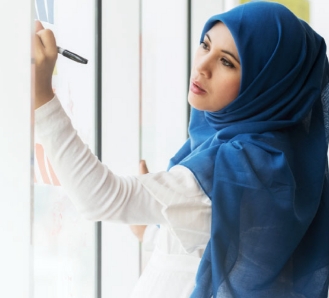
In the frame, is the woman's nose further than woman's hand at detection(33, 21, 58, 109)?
Yes

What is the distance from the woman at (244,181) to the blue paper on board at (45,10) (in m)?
0.33

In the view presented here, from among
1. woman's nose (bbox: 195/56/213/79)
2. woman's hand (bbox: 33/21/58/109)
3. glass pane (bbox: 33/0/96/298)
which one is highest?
woman's hand (bbox: 33/21/58/109)

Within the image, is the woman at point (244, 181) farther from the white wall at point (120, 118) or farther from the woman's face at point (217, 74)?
the white wall at point (120, 118)

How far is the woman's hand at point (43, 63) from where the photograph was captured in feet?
3.56

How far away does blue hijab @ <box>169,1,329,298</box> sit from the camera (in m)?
1.26

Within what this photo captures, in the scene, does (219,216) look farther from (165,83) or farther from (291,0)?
(291,0)

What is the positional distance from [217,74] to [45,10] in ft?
1.29

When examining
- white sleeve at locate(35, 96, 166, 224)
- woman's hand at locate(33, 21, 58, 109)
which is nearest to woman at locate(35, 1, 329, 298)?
white sleeve at locate(35, 96, 166, 224)

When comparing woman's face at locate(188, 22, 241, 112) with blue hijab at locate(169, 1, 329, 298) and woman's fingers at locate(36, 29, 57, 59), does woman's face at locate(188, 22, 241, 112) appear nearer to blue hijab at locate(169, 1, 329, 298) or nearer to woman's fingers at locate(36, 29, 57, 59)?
blue hijab at locate(169, 1, 329, 298)
